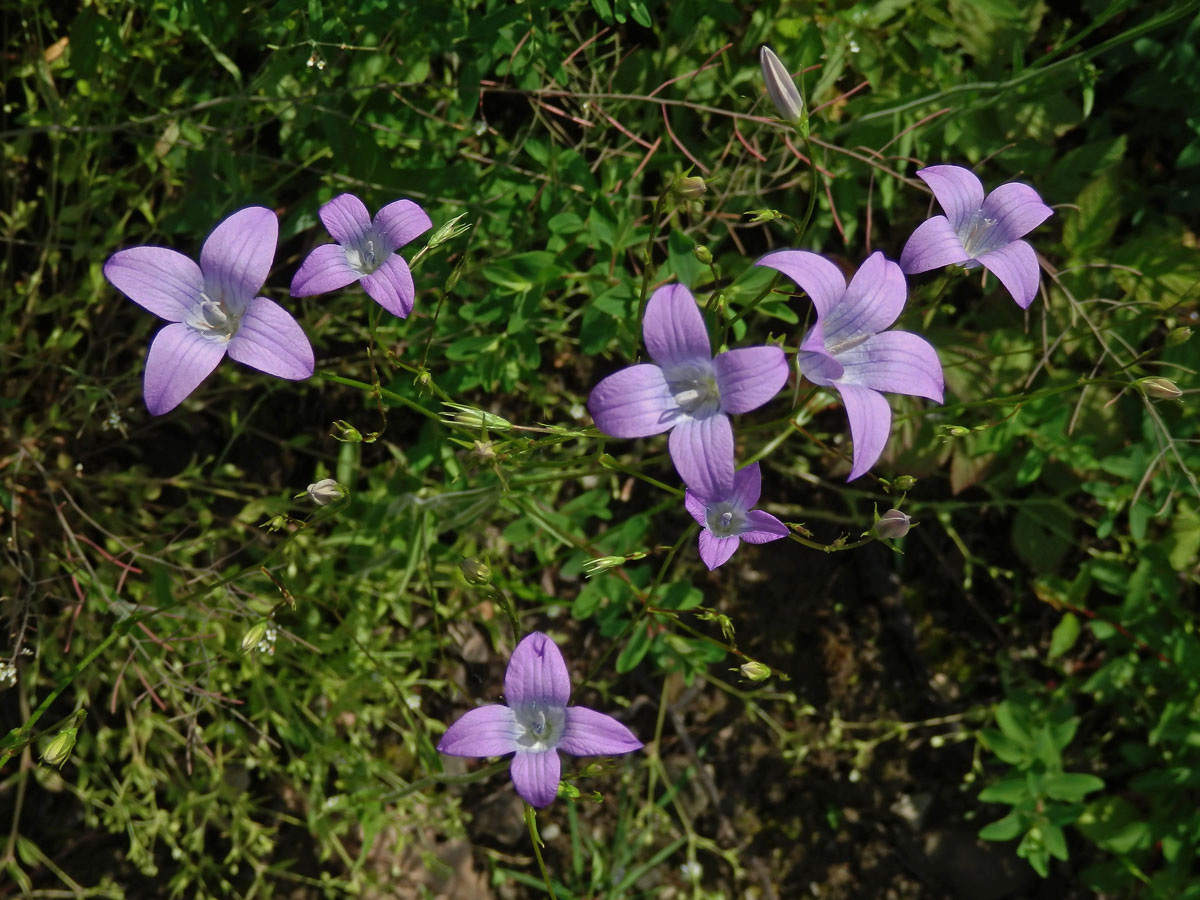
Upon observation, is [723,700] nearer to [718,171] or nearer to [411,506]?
[411,506]

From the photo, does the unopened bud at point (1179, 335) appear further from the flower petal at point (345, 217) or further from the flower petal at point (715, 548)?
the flower petal at point (345, 217)

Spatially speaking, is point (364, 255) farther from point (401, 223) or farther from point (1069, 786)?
point (1069, 786)

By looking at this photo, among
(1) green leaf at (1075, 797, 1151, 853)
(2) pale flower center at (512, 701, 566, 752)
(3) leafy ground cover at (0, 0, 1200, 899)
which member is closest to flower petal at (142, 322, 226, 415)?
(3) leafy ground cover at (0, 0, 1200, 899)

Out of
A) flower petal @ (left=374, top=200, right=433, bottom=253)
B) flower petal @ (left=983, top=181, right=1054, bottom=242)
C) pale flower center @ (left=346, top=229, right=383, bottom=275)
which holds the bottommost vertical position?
pale flower center @ (left=346, top=229, right=383, bottom=275)

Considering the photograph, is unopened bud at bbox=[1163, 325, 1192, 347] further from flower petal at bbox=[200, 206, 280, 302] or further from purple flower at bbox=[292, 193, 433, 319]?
flower petal at bbox=[200, 206, 280, 302]

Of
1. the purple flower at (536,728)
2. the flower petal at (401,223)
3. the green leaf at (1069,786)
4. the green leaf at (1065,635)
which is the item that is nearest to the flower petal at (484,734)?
the purple flower at (536,728)

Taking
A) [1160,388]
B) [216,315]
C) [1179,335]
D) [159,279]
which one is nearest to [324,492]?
[216,315]
